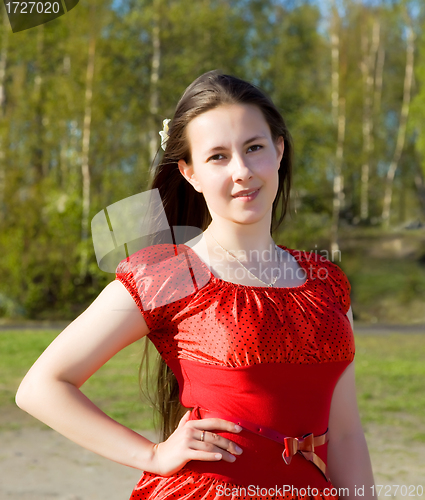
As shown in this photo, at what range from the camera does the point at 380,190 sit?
25625mm

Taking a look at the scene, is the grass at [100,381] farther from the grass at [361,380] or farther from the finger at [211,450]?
the finger at [211,450]

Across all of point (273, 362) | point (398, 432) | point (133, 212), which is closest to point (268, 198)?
point (273, 362)

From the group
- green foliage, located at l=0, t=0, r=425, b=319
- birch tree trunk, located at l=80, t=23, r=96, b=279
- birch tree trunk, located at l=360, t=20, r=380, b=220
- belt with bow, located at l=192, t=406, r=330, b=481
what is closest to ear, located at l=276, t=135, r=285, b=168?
belt with bow, located at l=192, t=406, r=330, b=481

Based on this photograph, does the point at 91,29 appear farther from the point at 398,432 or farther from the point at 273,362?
the point at 273,362

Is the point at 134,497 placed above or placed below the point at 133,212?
below

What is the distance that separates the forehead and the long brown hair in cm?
2

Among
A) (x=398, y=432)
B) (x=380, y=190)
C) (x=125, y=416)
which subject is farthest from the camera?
(x=380, y=190)

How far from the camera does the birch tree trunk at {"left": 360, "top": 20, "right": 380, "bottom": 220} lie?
863 inches

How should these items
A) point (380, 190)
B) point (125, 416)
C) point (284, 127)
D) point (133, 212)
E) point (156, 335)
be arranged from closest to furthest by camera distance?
1. point (156, 335)
2. point (284, 127)
3. point (133, 212)
4. point (125, 416)
5. point (380, 190)

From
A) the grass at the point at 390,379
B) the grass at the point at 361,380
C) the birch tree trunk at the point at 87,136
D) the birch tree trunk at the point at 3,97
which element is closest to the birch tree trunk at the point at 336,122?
the grass at the point at 390,379

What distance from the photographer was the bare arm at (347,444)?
1681 millimetres

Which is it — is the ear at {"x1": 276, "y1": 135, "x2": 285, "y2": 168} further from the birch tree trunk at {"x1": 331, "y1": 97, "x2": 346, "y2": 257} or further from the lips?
the birch tree trunk at {"x1": 331, "y1": 97, "x2": 346, "y2": 257}

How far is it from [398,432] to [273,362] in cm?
495

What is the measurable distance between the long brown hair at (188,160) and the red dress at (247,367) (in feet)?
0.86
